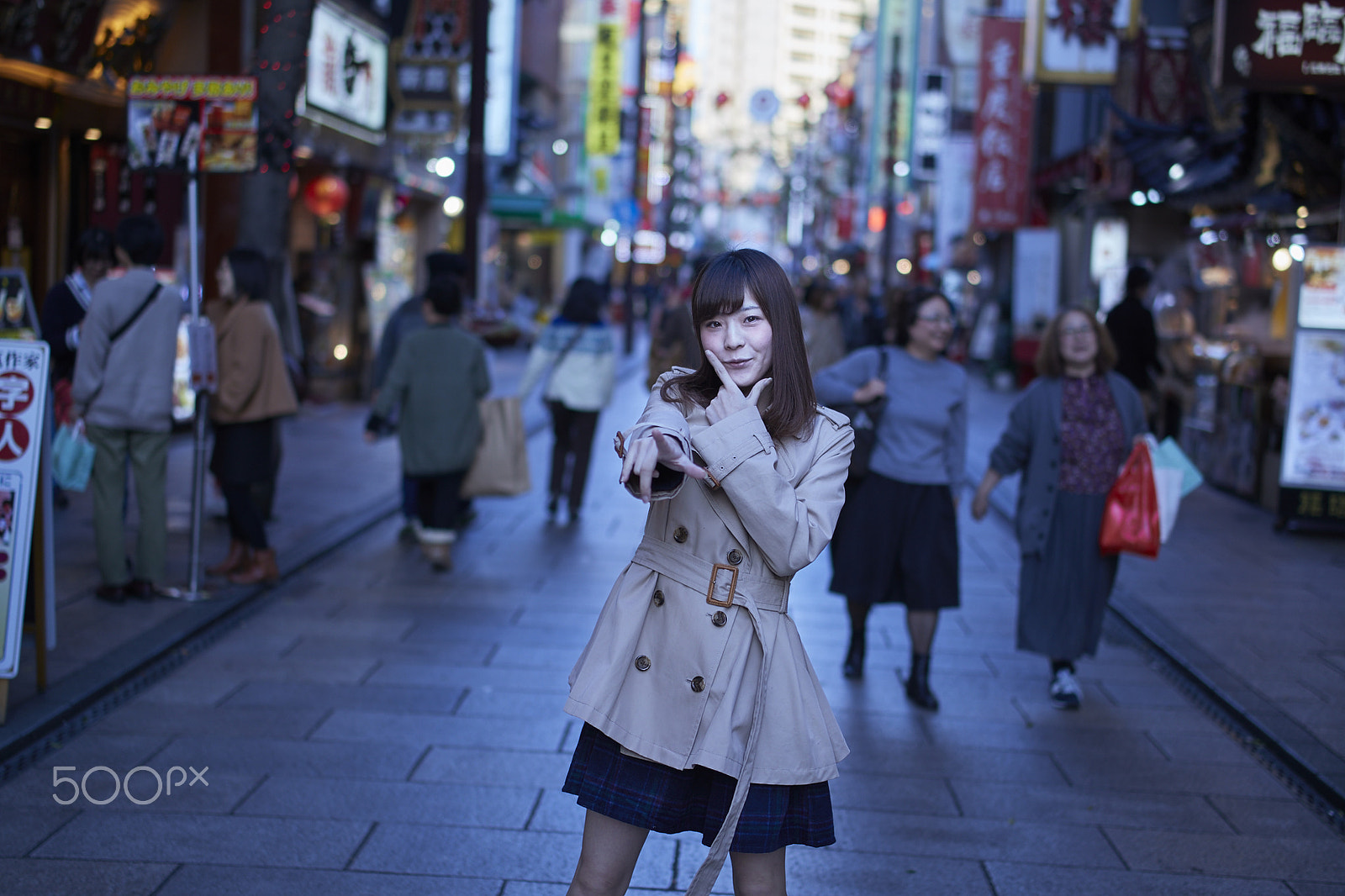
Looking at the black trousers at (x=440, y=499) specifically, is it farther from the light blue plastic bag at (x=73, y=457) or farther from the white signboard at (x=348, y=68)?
the white signboard at (x=348, y=68)

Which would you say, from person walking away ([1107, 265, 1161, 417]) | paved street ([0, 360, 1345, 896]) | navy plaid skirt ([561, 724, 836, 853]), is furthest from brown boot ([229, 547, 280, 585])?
person walking away ([1107, 265, 1161, 417])

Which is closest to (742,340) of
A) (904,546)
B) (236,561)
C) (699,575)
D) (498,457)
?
(699,575)

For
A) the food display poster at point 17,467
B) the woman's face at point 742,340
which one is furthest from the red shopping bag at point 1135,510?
the food display poster at point 17,467

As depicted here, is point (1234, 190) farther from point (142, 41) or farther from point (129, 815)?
point (129, 815)

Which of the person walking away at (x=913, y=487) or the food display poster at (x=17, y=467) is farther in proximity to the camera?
the person walking away at (x=913, y=487)

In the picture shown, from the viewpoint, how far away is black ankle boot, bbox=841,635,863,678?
242 inches

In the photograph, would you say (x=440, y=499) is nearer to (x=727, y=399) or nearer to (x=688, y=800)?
(x=688, y=800)

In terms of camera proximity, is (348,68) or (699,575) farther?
(348,68)

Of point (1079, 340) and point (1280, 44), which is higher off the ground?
point (1280, 44)

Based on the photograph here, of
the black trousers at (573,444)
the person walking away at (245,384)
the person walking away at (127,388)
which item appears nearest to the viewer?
the person walking away at (127,388)

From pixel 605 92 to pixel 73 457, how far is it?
93.2 ft

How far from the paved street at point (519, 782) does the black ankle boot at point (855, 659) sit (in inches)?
3.3

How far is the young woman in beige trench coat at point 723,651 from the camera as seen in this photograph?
8.25 ft

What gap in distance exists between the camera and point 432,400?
8016mm
